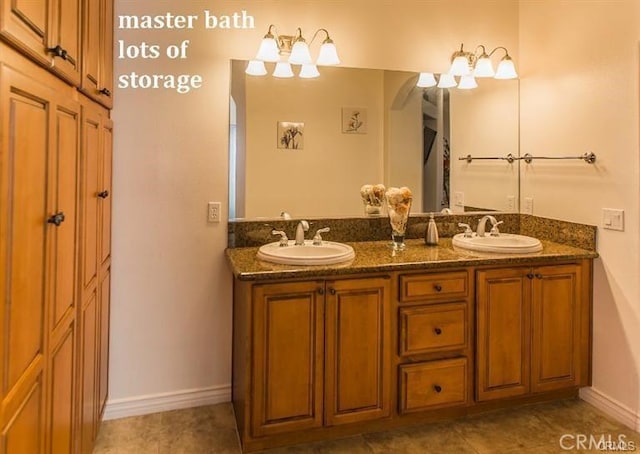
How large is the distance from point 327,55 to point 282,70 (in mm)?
261

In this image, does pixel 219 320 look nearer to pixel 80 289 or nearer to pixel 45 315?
pixel 80 289

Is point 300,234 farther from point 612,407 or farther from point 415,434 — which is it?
point 612,407

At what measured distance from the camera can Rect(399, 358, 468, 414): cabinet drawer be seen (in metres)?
2.25

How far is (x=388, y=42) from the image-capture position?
276 cm

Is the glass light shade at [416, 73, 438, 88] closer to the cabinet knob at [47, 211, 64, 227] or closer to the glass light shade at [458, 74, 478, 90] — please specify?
the glass light shade at [458, 74, 478, 90]

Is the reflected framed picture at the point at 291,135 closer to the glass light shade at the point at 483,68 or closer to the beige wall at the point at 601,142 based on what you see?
the glass light shade at the point at 483,68

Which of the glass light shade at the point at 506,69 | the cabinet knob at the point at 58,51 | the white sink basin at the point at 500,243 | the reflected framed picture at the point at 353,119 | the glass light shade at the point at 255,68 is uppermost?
the glass light shade at the point at 506,69

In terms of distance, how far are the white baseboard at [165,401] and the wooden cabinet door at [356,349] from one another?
74cm

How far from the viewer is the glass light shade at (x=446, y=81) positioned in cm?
288

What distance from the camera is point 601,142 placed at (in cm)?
244

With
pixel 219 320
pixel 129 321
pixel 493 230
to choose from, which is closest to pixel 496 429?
pixel 493 230

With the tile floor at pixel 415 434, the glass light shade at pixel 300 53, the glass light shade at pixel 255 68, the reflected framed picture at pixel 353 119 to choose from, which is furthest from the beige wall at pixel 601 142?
the glass light shade at pixel 255 68

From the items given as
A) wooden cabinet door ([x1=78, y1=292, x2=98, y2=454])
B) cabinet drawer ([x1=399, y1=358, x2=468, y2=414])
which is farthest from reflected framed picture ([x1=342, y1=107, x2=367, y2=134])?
wooden cabinet door ([x1=78, y1=292, x2=98, y2=454])

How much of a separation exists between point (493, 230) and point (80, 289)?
7.25ft
